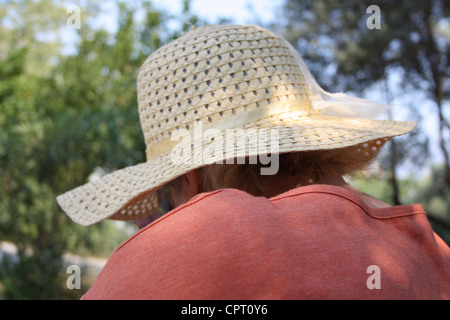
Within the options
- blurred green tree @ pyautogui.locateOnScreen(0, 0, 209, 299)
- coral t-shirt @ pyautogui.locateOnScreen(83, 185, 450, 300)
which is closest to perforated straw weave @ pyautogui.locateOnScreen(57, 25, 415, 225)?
coral t-shirt @ pyautogui.locateOnScreen(83, 185, 450, 300)

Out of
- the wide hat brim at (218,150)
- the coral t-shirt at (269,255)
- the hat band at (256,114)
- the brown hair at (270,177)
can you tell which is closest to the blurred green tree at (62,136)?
the wide hat brim at (218,150)

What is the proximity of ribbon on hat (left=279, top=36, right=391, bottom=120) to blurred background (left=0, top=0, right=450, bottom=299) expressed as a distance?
0.25 metres

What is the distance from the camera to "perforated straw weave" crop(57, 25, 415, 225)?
1582 mm

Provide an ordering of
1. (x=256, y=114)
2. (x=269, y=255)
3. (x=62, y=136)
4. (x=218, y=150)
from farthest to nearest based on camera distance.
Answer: (x=62, y=136), (x=256, y=114), (x=218, y=150), (x=269, y=255)

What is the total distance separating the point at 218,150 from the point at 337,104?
2.31ft

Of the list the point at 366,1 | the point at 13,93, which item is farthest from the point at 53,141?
the point at 366,1

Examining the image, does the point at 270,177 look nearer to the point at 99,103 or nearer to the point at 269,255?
the point at 269,255

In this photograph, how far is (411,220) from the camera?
47.9 inches

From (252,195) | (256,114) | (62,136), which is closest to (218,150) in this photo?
(252,195)

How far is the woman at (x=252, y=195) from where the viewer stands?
3.18 feet

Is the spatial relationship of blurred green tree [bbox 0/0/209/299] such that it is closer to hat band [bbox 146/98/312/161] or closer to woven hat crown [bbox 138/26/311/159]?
woven hat crown [bbox 138/26/311/159]

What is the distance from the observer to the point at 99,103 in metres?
5.49

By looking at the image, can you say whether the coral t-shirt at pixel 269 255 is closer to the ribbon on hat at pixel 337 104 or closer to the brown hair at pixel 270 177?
the brown hair at pixel 270 177

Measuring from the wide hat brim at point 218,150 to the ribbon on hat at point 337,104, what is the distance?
0.05 meters
